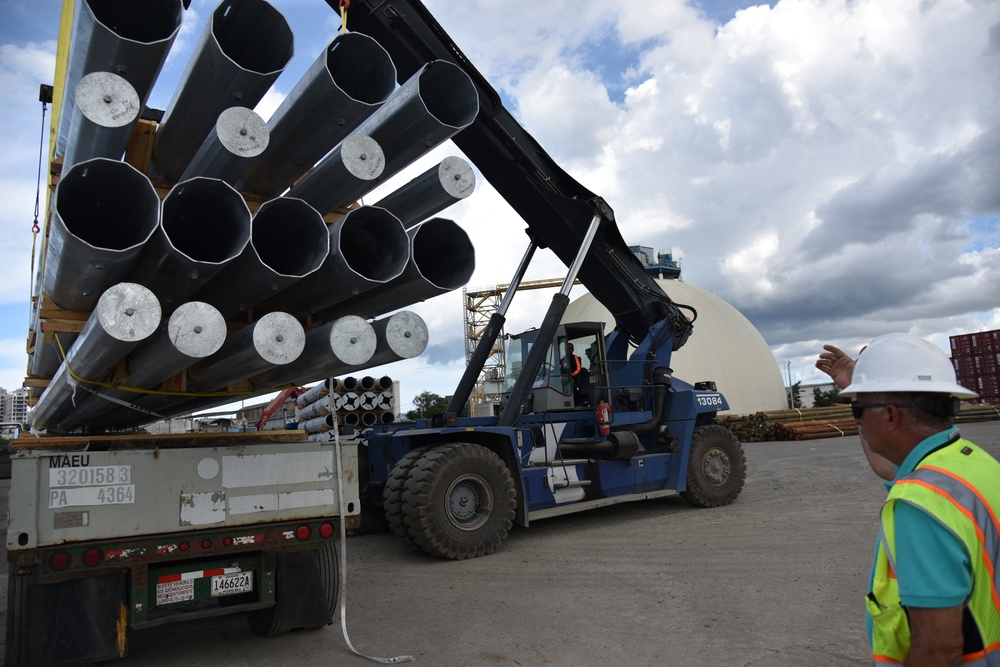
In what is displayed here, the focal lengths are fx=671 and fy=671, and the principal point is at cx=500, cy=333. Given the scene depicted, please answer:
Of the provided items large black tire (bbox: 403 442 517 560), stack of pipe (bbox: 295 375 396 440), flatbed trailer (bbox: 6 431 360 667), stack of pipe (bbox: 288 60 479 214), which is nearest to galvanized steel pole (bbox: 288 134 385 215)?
stack of pipe (bbox: 288 60 479 214)

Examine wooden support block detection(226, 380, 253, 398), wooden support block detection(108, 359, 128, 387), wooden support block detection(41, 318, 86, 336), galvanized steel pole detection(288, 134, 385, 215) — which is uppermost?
galvanized steel pole detection(288, 134, 385, 215)

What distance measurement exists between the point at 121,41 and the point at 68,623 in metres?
3.33

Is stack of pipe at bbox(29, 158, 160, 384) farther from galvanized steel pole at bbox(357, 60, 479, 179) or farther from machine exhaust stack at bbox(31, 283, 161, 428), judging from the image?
galvanized steel pole at bbox(357, 60, 479, 179)

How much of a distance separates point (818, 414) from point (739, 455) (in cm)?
1948

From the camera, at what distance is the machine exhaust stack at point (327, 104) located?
361 cm

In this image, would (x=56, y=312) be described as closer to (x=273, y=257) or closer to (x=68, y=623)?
(x=273, y=257)

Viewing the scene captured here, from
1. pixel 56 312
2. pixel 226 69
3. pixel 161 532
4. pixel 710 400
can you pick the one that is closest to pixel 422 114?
pixel 226 69

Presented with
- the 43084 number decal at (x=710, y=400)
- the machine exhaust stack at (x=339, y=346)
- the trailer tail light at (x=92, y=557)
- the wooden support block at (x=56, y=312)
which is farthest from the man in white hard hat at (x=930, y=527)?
the 43084 number decal at (x=710, y=400)

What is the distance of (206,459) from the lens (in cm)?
443

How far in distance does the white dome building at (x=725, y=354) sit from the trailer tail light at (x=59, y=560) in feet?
131

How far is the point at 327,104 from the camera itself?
3.60 meters

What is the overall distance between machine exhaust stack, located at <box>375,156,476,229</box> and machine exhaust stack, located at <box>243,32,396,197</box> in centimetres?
57

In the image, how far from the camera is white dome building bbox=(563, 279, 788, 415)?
147ft

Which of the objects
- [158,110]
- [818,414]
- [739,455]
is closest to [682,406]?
[739,455]
